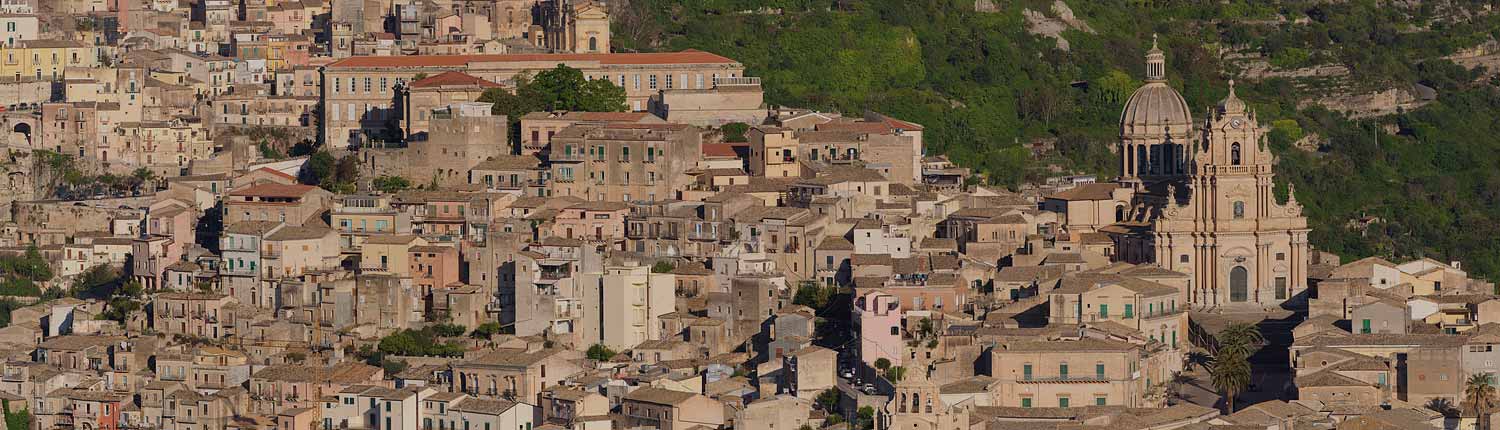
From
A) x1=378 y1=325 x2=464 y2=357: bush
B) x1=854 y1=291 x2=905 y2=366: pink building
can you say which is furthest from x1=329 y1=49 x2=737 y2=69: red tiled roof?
x1=854 y1=291 x2=905 y2=366: pink building

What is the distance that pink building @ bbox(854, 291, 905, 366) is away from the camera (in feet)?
218

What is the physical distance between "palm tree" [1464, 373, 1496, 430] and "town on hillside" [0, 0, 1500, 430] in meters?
0.09

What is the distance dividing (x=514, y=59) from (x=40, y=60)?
11.9 meters

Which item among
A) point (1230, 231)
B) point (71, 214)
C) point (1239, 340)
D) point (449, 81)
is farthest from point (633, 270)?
point (71, 214)

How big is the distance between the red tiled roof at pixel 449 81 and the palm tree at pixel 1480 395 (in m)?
26.4

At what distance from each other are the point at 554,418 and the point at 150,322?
12117mm

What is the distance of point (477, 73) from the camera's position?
3381 inches

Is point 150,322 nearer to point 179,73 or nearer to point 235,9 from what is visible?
point 179,73

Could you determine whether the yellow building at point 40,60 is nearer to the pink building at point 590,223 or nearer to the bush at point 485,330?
the pink building at point 590,223

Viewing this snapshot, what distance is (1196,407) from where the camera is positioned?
65.1 meters

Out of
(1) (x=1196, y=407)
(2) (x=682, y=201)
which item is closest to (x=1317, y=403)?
(1) (x=1196, y=407)

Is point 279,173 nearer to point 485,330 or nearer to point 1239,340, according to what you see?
point 485,330

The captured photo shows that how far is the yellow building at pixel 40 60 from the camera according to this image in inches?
3492

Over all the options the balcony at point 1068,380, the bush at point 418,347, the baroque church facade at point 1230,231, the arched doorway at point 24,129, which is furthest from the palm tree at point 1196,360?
the arched doorway at point 24,129
